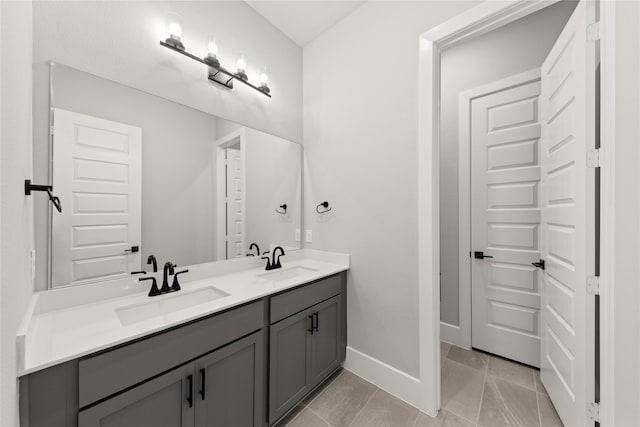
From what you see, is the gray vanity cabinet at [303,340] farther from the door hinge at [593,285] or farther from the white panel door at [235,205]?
the door hinge at [593,285]

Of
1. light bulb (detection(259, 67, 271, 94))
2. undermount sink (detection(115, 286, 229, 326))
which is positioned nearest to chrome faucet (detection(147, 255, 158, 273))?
undermount sink (detection(115, 286, 229, 326))

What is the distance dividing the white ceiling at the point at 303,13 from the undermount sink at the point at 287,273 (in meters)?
2.07

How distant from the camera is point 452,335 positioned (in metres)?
2.38

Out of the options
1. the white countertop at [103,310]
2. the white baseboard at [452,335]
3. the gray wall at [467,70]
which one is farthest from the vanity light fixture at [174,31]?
the white baseboard at [452,335]

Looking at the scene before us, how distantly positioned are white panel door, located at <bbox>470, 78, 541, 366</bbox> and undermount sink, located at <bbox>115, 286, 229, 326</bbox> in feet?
7.27

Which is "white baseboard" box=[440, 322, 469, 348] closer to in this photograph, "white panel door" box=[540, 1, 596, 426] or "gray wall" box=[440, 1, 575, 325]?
"gray wall" box=[440, 1, 575, 325]

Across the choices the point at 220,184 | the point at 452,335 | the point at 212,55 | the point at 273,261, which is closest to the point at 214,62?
the point at 212,55

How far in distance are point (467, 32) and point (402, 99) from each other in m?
0.48

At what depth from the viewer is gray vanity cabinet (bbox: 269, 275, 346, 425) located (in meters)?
1.40

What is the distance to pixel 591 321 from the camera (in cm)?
116

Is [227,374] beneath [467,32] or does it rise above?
beneath

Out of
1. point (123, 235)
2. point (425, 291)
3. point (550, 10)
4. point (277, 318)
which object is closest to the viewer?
point (123, 235)

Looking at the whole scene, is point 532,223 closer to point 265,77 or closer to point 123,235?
point 265,77

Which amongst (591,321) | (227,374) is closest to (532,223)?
(591,321)
